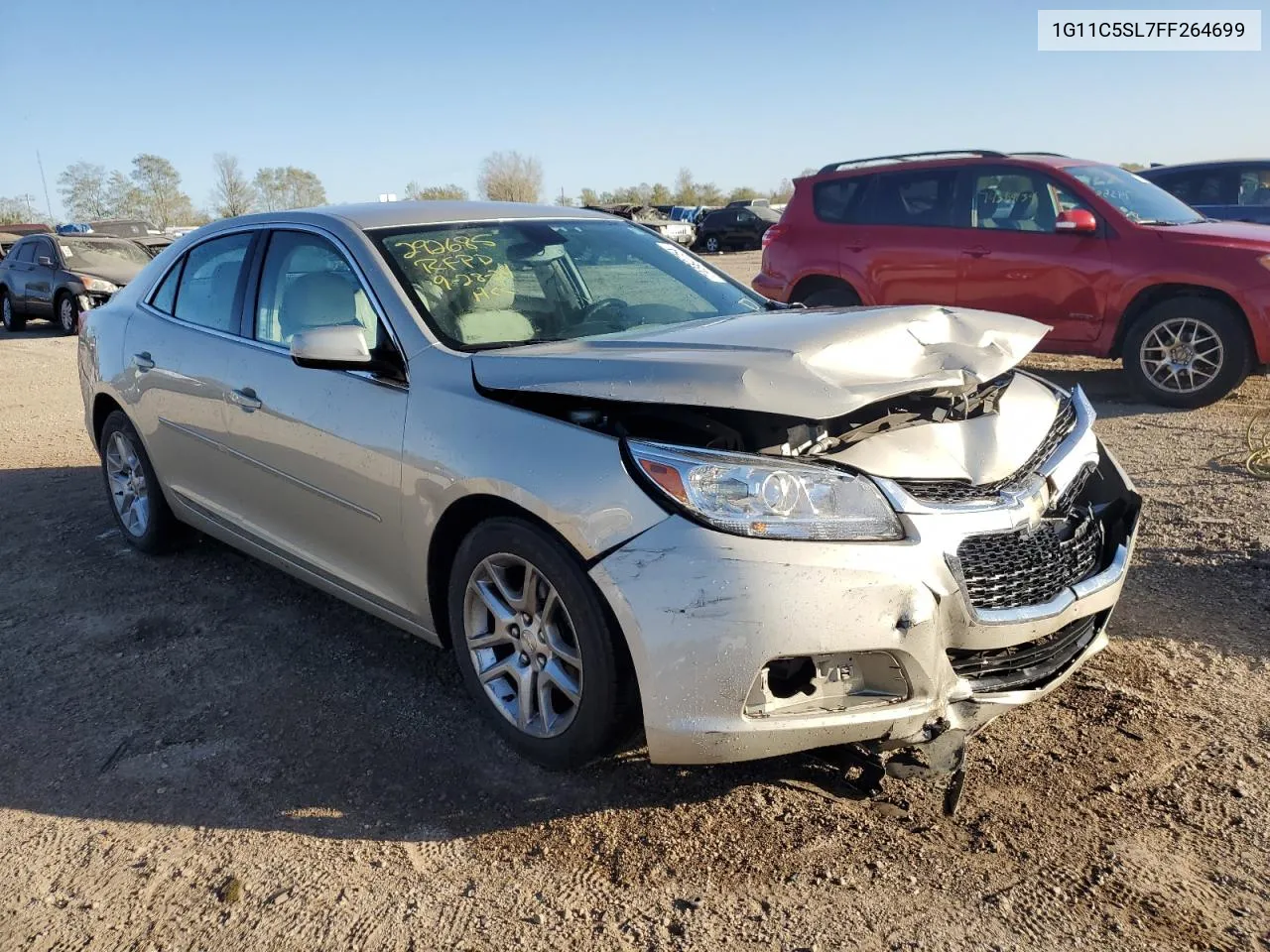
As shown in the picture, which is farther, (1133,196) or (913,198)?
(913,198)

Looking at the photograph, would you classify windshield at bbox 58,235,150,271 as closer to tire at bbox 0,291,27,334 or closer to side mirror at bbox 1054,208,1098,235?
tire at bbox 0,291,27,334

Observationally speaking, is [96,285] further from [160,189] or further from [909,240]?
[160,189]

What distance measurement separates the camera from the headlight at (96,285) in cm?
1525

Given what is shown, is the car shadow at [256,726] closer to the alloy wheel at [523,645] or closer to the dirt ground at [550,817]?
the dirt ground at [550,817]

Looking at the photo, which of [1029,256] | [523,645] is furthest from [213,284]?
[1029,256]

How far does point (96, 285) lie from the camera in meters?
15.3

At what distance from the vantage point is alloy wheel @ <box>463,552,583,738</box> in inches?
114

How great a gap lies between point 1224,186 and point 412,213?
38.1 ft

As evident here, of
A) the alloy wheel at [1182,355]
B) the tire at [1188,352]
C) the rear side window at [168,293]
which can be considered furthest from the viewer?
the alloy wheel at [1182,355]

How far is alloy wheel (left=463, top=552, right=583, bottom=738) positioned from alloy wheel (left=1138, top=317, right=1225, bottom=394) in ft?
20.4

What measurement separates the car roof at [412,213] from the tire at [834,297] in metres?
5.05

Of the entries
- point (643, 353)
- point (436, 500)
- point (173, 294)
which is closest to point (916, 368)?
point (643, 353)

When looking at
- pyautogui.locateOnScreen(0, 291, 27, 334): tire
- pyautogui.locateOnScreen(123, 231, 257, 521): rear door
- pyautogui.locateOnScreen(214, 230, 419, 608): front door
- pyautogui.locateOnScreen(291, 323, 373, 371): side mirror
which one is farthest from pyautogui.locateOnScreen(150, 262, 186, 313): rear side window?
pyautogui.locateOnScreen(0, 291, 27, 334): tire

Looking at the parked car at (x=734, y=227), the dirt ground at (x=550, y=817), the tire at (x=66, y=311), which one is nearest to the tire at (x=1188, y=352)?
the dirt ground at (x=550, y=817)
